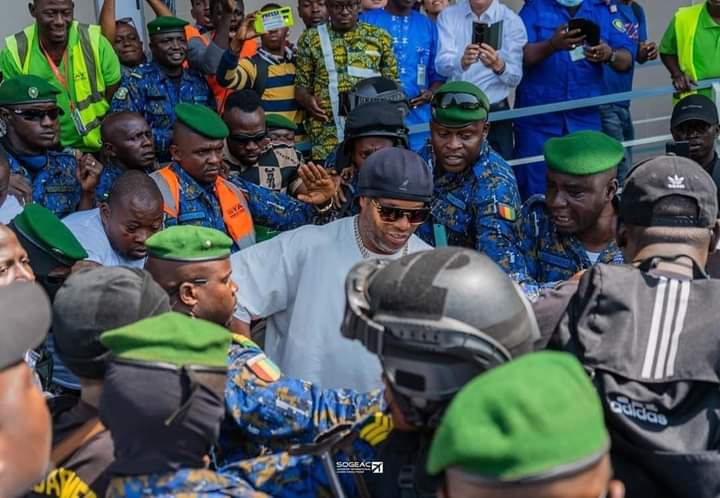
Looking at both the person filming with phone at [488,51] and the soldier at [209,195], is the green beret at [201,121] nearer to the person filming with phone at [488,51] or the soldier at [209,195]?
the soldier at [209,195]

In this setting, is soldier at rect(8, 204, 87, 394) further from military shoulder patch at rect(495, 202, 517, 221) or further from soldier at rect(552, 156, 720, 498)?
soldier at rect(552, 156, 720, 498)

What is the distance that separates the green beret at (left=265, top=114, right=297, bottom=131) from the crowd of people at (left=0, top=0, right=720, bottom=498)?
4 cm

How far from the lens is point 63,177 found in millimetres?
5586

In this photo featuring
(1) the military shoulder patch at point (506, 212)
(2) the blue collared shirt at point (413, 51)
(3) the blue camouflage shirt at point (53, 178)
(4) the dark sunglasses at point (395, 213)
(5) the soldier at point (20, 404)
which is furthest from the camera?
(2) the blue collared shirt at point (413, 51)

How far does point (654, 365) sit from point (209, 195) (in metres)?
3.22

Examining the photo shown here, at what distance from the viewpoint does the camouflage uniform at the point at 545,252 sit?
14.1 ft

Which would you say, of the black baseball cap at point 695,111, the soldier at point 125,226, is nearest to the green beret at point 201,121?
the soldier at point 125,226

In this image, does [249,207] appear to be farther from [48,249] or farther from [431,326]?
[431,326]

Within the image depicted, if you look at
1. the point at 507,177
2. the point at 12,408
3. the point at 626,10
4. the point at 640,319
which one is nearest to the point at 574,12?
the point at 626,10

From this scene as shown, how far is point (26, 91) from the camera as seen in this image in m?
5.57

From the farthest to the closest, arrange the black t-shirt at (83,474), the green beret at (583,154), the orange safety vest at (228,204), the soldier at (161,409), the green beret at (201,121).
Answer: the green beret at (201,121) < the orange safety vest at (228,204) < the green beret at (583,154) < the black t-shirt at (83,474) < the soldier at (161,409)

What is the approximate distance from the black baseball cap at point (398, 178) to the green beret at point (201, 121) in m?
1.49

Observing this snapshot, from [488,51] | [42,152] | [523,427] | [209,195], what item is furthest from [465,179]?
[523,427]

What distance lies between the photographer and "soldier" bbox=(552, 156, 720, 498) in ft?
7.55
